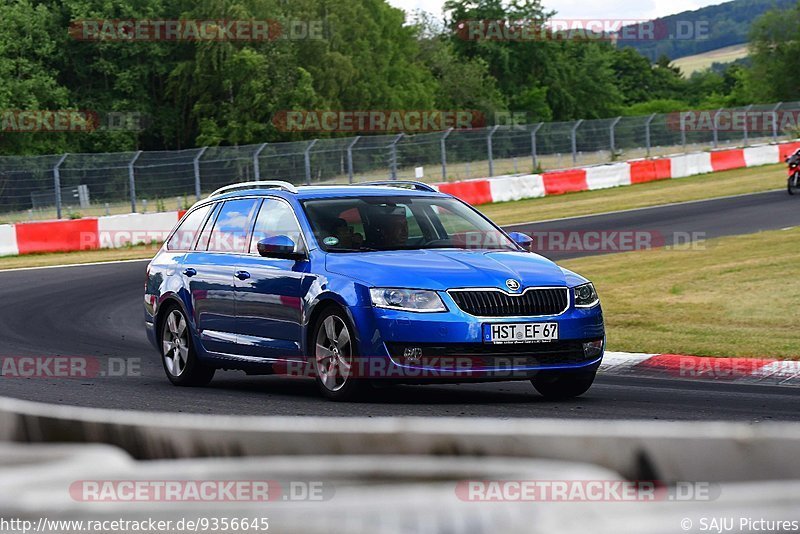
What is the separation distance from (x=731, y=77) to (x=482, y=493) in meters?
193

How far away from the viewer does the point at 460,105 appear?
335ft

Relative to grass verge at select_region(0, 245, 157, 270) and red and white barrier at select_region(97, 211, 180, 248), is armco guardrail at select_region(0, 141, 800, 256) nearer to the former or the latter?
red and white barrier at select_region(97, 211, 180, 248)

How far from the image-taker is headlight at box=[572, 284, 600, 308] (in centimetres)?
905

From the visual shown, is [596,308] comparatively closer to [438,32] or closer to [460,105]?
[460,105]

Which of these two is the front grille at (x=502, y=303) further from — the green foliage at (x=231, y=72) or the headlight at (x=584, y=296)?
the green foliage at (x=231, y=72)

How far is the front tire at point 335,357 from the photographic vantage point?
28.9 ft

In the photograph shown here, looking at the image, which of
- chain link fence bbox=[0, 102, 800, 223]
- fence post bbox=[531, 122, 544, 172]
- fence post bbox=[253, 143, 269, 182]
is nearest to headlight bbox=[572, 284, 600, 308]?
chain link fence bbox=[0, 102, 800, 223]

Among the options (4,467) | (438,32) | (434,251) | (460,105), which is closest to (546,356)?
(434,251)

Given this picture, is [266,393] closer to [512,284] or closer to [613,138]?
[512,284]

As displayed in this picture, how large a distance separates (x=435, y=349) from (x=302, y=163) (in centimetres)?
2680

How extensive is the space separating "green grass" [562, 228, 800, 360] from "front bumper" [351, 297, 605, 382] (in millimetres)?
3745

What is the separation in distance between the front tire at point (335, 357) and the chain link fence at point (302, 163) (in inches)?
893

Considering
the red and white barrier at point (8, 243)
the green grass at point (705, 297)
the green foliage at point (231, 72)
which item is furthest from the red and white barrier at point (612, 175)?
the green foliage at point (231, 72)

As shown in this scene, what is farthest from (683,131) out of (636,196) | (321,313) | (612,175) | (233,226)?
(321,313)
